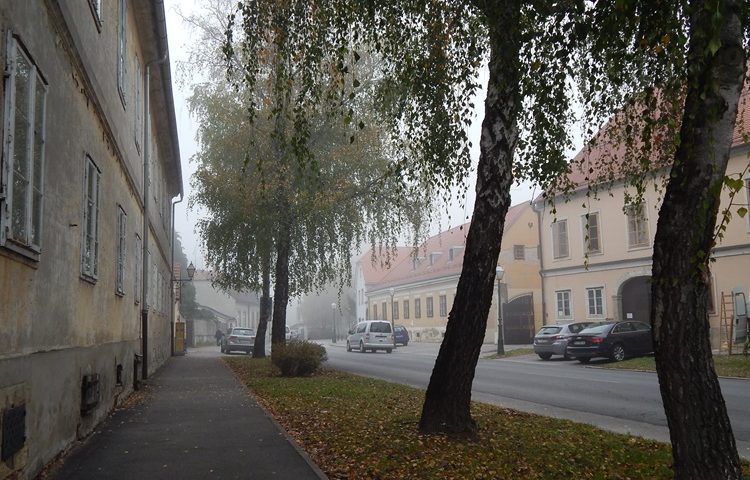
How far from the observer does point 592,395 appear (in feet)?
46.1

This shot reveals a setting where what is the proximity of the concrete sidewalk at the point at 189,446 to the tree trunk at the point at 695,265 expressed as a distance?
3.03 m

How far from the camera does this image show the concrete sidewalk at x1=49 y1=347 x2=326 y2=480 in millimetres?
6320

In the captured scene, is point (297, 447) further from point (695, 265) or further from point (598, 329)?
point (598, 329)

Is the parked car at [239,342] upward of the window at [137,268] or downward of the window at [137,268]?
downward

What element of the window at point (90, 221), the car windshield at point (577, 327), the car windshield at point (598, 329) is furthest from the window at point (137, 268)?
the car windshield at point (577, 327)

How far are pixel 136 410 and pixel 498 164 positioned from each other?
6.78 meters

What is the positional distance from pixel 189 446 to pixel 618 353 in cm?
1937

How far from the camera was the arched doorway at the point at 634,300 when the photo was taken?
31.0m

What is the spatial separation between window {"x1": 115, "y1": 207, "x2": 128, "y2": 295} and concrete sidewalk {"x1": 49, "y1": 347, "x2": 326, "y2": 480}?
6.55 feet

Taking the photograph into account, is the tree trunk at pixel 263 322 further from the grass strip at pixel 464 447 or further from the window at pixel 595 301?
the window at pixel 595 301

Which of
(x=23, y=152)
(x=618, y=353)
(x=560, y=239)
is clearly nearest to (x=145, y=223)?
(x=23, y=152)

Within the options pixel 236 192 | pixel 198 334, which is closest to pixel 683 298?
pixel 236 192

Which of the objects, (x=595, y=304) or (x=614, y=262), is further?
(x=595, y=304)

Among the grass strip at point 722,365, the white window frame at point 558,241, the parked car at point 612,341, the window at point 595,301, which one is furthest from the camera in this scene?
the white window frame at point 558,241
